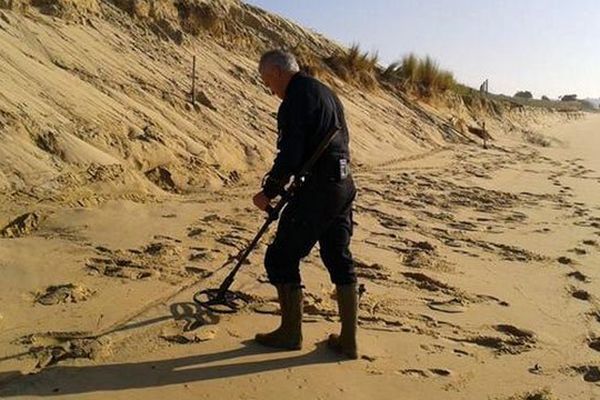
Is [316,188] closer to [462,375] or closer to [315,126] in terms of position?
[315,126]

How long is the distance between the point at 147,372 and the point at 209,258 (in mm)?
1652

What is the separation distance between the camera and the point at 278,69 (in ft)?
11.6

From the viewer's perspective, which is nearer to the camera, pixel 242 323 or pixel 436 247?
pixel 242 323

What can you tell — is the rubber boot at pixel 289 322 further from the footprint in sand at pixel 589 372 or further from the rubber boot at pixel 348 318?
the footprint in sand at pixel 589 372

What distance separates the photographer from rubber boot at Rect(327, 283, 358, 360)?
3578 millimetres

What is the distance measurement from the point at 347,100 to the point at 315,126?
1095 centimetres

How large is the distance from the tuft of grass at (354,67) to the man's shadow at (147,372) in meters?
12.7

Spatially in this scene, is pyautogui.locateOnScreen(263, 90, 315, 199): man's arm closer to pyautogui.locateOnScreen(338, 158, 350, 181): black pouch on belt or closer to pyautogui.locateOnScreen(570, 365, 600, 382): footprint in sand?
pyautogui.locateOnScreen(338, 158, 350, 181): black pouch on belt

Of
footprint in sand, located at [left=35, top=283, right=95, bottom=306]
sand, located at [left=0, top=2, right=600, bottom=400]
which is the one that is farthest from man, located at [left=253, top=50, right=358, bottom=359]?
footprint in sand, located at [left=35, top=283, right=95, bottom=306]

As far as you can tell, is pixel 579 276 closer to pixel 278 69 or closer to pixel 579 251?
pixel 579 251

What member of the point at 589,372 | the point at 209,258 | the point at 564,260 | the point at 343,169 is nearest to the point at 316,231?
the point at 343,169

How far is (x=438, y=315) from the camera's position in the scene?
4.34 m

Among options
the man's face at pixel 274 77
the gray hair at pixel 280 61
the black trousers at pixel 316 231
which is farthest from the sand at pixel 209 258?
the gray hair at pixel 280 61

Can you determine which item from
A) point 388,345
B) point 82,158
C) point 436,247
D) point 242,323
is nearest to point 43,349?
point 242,323
